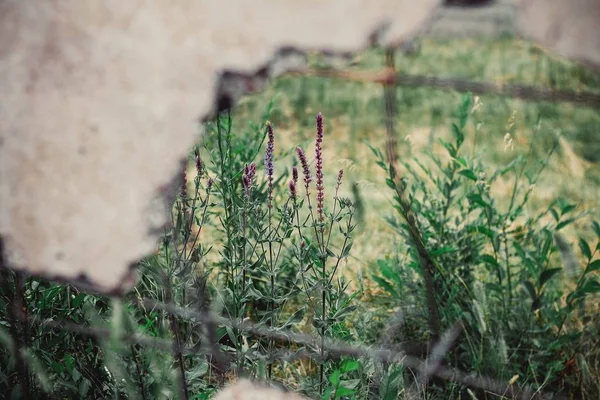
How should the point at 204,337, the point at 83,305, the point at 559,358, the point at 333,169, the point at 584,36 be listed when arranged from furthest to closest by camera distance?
the point at 333,169 → the point at 559,358 → the point at 83,305 → the point at 204,337 → the point at 584,36

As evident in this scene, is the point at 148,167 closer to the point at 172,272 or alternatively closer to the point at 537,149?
the point at 172,272

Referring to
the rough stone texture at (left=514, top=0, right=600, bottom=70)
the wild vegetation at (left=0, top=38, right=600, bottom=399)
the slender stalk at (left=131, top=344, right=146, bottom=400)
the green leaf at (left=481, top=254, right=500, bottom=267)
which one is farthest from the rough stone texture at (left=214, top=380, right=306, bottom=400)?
the rough stone texture at (left=514, top=0, right=600, bottom=70)

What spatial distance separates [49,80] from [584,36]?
112 cm

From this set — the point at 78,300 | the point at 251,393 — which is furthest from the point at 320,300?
the point at 78,300

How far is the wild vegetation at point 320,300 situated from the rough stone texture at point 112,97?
95 mm

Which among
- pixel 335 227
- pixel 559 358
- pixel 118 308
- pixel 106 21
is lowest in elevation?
pixel 559 358

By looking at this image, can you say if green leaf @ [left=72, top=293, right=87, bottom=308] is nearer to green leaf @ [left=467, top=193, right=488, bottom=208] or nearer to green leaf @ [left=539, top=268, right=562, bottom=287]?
green leaf @ [left=467, top=193, right=488, bottom=208]

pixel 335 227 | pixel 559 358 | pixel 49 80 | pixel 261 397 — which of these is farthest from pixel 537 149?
pixel 49 80

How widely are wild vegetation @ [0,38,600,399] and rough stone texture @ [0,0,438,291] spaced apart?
0.10 meters

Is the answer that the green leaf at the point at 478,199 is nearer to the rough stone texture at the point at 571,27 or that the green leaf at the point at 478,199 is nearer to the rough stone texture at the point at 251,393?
the rough stone texture at the point at 571,27

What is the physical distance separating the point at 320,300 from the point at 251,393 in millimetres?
369

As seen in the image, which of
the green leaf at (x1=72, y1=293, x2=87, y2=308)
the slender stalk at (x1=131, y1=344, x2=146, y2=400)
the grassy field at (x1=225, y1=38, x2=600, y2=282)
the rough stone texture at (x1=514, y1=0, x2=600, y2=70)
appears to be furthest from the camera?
the grassy field at (x1=225, y1=38, x2=600, y2=282)

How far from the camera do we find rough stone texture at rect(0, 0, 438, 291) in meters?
1.38

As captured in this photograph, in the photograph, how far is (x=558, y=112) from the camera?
12.5 feet
